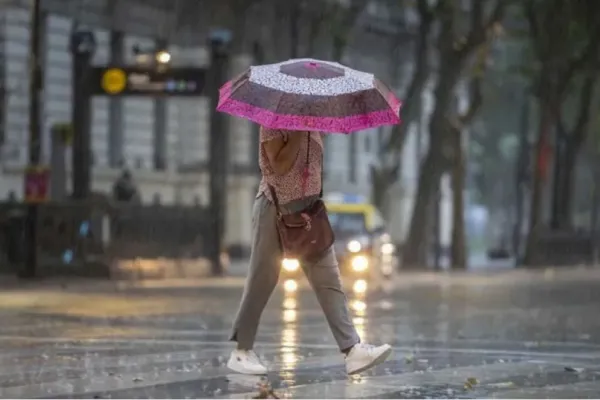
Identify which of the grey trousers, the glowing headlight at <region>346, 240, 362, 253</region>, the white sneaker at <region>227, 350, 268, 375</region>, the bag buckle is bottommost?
the glowing headlight at <region>346, 240, 362, 253</region>

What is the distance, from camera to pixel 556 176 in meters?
48.2

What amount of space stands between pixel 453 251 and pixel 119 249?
598 inches

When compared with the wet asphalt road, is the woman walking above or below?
above

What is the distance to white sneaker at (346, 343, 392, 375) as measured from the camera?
372 inches

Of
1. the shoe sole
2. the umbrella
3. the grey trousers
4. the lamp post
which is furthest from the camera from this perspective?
the lamp post

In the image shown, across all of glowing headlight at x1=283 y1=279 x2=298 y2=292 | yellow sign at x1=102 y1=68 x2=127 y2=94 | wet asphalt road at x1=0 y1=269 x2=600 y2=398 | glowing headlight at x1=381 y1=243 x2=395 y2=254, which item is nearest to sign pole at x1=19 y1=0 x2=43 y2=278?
yellow sign at x1=102 y1=68 x2=127 y2=94

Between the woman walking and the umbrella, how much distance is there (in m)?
0.34

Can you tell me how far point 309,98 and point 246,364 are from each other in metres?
1.87

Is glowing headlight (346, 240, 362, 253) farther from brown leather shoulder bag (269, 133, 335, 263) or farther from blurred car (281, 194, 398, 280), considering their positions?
brown leather shoulder bag (269, 133, 335, 263)

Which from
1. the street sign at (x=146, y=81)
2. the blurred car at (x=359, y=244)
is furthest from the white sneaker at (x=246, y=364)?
the street sign at (x=146, y=81)

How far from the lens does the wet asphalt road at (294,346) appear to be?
932cm

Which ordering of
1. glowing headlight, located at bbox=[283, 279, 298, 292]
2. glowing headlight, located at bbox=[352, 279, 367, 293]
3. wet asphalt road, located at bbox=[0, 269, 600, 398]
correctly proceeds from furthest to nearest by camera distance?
glowing headlight, located at bbox=[352, 279, 367, 293] < glowing headlight, located at bbox=[283, 279, 298, 292] < wet asphalt road, located at bbox=[0, 269, 600, 398]

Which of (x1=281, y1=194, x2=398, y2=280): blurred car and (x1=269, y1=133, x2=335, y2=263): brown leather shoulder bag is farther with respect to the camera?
(x1=281, y1=194, x2=398, y2=280): blurred car

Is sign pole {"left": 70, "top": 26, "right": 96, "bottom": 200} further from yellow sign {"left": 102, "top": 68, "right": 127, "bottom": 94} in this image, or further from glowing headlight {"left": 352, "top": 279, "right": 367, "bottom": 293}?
glowing headlight {"left": 352, "top": 279, "right": 367, "bottom": 293}
